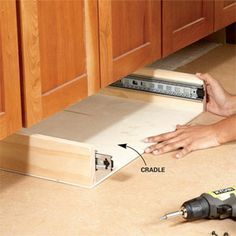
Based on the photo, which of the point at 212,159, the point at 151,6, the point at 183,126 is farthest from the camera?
the point at 151,6

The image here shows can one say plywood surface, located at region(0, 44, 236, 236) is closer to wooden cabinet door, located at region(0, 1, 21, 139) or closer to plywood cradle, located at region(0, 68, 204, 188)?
plywood cradle, located at region(0, 68, 204, 188)

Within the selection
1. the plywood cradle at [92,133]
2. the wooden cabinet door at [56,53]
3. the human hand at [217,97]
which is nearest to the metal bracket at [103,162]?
the plywood cradle at [92,133]

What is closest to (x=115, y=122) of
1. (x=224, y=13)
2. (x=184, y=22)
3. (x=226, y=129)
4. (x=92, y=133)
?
(x=92, y=133)

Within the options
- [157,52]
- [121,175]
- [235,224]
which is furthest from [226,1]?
[235,224]

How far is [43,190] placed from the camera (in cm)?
205

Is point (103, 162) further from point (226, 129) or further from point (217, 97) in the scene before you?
point (217, 97)

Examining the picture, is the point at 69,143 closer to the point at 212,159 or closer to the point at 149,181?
the point at 149,181

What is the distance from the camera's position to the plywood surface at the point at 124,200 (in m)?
1.83

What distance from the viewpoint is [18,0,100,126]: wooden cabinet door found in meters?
1.96

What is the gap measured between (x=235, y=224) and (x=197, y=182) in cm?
26

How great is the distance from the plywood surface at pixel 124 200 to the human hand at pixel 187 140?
0.03 meters

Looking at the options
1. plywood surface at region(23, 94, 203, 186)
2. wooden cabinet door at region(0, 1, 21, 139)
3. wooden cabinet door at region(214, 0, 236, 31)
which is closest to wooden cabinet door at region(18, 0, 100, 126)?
wooden cabinet door at region(0, 1, 21, 139)

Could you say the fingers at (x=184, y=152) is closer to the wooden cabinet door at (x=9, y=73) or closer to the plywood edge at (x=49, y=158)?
the plywood edge at (x=49, y=158)

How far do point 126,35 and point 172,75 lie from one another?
316 mm
